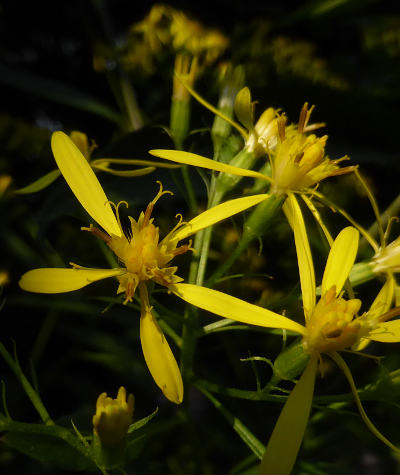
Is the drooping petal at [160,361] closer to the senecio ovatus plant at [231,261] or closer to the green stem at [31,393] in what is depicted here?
the senecio ovatus plant at [231,261]

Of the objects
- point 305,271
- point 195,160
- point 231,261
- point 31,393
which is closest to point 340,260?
point 305,271

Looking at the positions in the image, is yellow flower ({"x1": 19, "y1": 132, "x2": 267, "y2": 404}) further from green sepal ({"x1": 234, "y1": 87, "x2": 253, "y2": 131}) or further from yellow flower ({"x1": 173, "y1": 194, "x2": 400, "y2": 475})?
green sepal ({"x1": 234, "y1": 87, "x2": 253, "y2": 131})

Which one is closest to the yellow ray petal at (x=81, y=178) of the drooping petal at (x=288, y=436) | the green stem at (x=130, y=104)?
the drooping petal at (x=288, y=436)

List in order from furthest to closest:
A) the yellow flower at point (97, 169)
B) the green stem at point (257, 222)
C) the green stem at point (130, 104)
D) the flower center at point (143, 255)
A: 1. the green stem at point (130, 104)
2. the yellow flower at point (97, 169)
3. the green stem at point (257, 222)
4. the flower center at point (143, 255)

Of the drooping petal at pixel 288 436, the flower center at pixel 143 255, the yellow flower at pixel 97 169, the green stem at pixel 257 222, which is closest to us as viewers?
the drooping petal at pixel 288 436

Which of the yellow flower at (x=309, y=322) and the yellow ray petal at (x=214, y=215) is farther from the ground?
the yellow ray petal at (x=214, y=215)

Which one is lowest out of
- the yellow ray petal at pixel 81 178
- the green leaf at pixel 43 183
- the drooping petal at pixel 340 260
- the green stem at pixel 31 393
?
the green stem at pixel 31 393

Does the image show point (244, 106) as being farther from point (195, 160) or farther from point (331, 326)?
point (331, 326)

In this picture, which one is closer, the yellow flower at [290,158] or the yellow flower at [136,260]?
the yellow flower at [136,260]
